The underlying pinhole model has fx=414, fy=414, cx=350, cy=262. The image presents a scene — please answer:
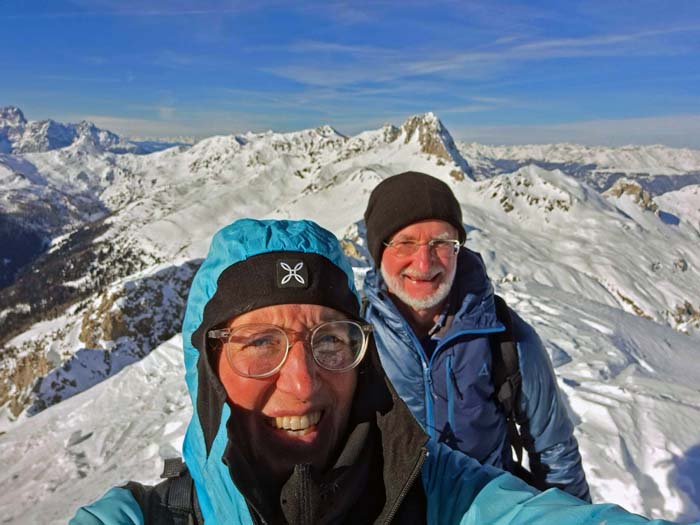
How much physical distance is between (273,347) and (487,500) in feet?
4.34

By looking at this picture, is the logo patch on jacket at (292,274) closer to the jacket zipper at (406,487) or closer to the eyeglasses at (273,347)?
the eyeglasses at (273,347)

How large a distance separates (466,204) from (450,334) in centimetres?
5873

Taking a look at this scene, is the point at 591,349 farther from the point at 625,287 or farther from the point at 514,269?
the point at 625,287

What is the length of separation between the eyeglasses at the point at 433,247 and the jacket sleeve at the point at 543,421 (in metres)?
0.82

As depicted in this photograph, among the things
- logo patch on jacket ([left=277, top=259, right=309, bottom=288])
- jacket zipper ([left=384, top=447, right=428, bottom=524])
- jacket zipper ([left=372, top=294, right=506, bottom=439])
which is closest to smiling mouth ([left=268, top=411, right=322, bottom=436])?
jacket zipper ([left=384, top=447, right=428, bottom=524])

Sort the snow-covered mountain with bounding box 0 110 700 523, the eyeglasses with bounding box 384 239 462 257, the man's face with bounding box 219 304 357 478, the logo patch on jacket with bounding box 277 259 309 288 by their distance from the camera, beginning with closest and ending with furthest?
the man's face with bounding box 219 304 357 478
the logo patch on jacket with bounding box 277 259 309 288
the eyeglasses with bounding box 384 239 462 257
the snow-covered mountain with bounding box 0 110 700 523

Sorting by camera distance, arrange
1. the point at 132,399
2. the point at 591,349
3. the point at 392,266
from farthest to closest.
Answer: the point at 132,399 → the point at 591,349 → the point at 392,266

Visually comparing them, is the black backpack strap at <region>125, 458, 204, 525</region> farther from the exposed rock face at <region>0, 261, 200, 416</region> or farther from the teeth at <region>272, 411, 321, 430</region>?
the exposed rock face at <region>0, 261, 200, 416</region>

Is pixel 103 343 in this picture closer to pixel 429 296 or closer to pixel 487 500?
pixel 429 296

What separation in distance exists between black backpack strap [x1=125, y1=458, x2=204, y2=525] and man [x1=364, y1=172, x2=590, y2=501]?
78.2 inches

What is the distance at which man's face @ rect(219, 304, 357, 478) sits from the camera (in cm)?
195

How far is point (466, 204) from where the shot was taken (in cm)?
5925

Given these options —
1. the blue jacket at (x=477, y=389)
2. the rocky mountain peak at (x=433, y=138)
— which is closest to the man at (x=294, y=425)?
the blue jacket at (x=477, y=389)

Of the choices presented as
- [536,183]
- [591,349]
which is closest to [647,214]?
[536,183]
